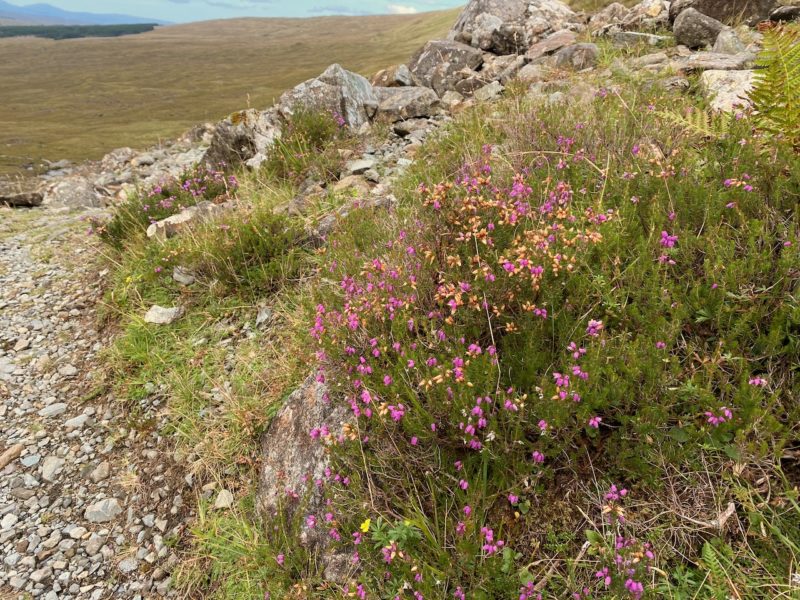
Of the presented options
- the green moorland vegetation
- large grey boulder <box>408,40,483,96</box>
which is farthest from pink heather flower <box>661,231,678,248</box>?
large grey boulder <box>408,40,483,96</box>

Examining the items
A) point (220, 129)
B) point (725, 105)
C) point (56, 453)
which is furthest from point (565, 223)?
point (220, 129)

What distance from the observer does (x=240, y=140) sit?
1052cm

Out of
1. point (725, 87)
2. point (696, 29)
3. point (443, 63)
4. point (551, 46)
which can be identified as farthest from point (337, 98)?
point (725, 87)

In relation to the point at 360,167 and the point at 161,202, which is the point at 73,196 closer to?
the point at 161,202

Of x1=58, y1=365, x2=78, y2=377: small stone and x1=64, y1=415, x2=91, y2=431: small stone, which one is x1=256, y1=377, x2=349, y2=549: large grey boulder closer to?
x1=64, y1=415, x2=91, y2=431: small stone

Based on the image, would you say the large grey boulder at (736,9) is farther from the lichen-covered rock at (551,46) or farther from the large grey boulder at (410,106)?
the large grey boulder at (410,106)

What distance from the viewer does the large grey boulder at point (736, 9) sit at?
9.69 meters

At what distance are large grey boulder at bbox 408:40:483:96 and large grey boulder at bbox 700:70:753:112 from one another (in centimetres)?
740

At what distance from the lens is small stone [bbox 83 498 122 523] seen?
394 centimetres

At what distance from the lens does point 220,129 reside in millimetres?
10672

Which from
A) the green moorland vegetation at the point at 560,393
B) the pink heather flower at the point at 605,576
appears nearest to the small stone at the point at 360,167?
the green moorland vegetation at the point at 560,393

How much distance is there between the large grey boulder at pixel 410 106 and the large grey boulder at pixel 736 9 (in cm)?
615

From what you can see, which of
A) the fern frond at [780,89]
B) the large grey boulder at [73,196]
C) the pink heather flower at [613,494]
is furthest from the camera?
the large grey boulder at [73,196]

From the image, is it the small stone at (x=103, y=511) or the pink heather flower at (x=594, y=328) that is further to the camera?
the small stone at (x=103, y=511)
